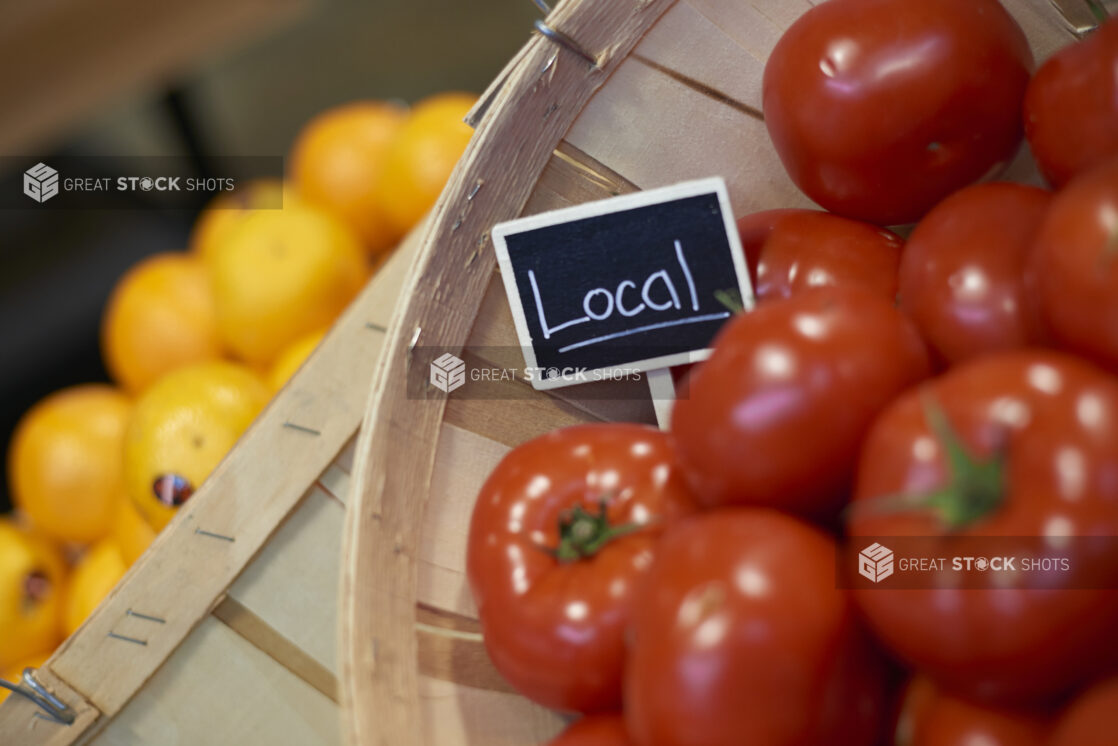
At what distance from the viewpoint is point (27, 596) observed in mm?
1129

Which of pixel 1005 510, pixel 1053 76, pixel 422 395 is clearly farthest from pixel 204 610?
pixel 1053 76

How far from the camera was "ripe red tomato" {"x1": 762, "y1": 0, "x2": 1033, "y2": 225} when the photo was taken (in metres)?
0.67

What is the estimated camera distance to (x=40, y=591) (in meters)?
1.15

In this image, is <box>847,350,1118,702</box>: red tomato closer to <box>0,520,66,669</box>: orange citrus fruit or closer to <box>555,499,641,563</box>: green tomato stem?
<box>555,499,641,563</box>: green tomato stem

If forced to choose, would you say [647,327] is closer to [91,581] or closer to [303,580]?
[303,580]

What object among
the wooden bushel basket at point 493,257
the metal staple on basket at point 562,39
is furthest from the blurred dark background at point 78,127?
the metal staple on basket at point 562,39

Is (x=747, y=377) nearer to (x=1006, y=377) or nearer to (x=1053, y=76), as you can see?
(x=1006, y=377)

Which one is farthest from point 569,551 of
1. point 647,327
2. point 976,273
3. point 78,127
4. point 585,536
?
point 78,127

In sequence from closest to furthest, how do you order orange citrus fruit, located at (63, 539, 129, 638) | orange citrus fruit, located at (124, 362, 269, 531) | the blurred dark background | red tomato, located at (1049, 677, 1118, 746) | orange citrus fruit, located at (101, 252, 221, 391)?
1. red tomato, located at (1049, 677, 1118, 746)
2. orange citrus fruit, located at (124, 362, 269, 531)
3. orange citrus fruit, located at (63, 539, 129, 638)
4. orange citrus fruit, located at (101, 252, 221, 391)
5. the blurred dark background

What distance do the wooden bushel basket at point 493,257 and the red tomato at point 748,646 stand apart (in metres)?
0.22

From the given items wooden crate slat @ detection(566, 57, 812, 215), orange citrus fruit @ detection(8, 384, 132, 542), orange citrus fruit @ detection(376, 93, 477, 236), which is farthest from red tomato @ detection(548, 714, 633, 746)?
orange citrus fruit @ detection(8, 384, 132, 542)

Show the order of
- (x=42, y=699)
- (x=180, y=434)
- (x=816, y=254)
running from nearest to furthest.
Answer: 1. (x=816, y=254)
2. (x=42, y=699)
3. (x=180, y=434)

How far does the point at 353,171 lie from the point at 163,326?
0.33 metres

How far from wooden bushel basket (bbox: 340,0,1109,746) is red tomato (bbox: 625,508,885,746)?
22cm
